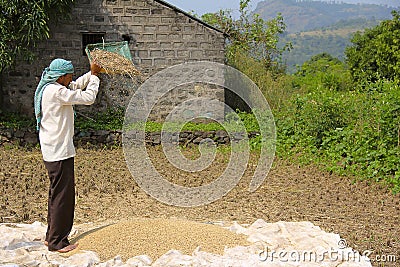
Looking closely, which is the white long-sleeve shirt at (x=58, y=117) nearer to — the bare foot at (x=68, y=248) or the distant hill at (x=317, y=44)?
the bare foot at (x=68, y=248)

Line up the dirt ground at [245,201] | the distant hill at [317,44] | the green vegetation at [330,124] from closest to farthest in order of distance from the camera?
the dirt ground at [245,201] < the green vegetation at [330,124] < the distant hill at [317,44]

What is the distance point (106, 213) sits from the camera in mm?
6555

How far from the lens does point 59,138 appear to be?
15.4 feet

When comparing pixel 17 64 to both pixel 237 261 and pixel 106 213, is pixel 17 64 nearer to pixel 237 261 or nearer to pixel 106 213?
pixel 106 213

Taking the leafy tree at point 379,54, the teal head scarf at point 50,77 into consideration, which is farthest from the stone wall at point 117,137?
the leafy tree at point 379,54

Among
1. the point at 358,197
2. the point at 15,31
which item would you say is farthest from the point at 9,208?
the point at 15,31

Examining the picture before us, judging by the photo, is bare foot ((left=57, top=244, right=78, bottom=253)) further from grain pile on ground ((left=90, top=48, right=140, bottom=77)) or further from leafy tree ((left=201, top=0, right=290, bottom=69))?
leafy tree ((left=201, top=0, right=290, bottom=69))

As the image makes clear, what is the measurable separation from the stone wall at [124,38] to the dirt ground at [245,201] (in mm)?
2741

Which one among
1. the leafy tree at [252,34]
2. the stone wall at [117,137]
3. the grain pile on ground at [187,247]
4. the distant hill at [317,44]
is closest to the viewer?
the grain pile on ground at [187,247]

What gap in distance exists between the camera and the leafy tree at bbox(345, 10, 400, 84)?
1961 centimetres

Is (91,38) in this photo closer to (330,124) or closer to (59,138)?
A: (330,124)

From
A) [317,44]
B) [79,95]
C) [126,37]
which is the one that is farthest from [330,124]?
[317,44]

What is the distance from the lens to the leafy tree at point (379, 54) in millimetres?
19609

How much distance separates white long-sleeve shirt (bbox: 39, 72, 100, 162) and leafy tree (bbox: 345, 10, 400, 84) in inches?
595
